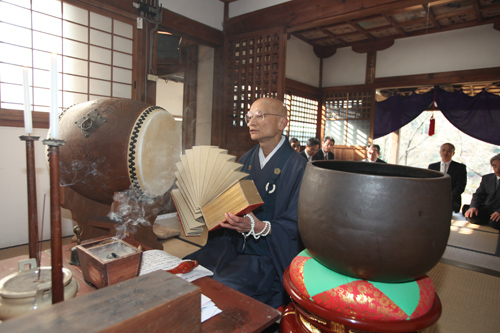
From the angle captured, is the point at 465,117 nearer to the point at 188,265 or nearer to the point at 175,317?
the point at 188,265

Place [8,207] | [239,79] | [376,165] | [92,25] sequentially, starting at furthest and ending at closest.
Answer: [239,79], [92,25], [8,207], [376,165]

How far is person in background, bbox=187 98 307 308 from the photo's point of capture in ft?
5.89

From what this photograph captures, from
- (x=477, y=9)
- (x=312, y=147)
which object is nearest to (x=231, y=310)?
(x=312, y=147)

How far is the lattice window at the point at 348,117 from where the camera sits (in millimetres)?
7676


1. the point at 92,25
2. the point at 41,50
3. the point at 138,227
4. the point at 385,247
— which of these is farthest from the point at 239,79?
the point at 385,247

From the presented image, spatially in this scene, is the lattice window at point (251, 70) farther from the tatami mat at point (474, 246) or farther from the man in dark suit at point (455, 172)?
the man in dark suit at point (455, 172)

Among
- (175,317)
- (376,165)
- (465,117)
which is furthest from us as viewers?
(465,117)

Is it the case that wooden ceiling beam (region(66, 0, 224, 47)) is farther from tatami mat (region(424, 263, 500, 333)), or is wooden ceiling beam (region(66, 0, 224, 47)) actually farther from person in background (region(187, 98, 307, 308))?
tatami mat (region(424, 263, 500, 333))

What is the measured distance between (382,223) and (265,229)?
1.05 m

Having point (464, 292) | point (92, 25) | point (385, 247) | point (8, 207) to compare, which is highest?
point (92, 25)

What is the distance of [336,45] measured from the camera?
7.76 meters

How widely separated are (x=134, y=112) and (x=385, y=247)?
1780 millimetres

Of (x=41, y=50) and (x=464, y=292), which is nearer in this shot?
(x=464, y=292)

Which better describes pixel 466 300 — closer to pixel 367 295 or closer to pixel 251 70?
pixel 367 295
